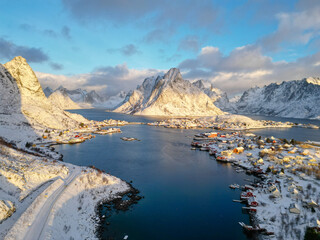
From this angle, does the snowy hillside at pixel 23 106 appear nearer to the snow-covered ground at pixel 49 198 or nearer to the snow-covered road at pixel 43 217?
the snow-covered ground at pixel 49 198

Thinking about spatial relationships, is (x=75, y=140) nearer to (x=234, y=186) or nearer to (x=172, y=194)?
(x=172, y=194)

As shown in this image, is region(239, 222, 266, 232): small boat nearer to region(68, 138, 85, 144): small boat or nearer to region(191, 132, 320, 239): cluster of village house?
region(191, 132, 320, 239): cluster of village house

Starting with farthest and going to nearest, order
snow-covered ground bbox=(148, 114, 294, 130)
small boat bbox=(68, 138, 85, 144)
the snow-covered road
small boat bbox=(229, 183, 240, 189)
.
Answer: snow-covered ground bbox=(148, 114, 294, 130), small boat bbox=(68, 138, 85, 144), small boat bbox=(229, 183, 240, 189), the snow-covered road

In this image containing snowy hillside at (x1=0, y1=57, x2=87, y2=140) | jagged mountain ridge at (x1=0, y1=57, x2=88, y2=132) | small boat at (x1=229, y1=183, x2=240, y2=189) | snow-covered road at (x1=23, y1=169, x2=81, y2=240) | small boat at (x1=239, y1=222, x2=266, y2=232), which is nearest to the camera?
snow-covered road at (x1=23, y1=169, x2=81, y2=240)

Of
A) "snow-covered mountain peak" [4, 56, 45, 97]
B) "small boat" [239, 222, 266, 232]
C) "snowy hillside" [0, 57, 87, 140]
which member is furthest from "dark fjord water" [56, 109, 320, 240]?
"snow-covered mountain peak" [4, 56, 45, 97]

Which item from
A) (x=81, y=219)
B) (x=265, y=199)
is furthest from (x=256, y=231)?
(x=81, y=219)

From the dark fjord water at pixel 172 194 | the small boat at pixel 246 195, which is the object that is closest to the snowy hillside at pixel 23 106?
the dark fjord water at pixel 172 194

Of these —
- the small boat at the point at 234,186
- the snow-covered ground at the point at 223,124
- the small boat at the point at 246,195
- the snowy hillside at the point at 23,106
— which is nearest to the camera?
the small boat at the point at 246,195
